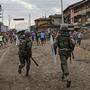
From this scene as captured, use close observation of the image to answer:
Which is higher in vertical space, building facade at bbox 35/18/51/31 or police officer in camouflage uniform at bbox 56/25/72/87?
building facade at bbox 35/18/51/31

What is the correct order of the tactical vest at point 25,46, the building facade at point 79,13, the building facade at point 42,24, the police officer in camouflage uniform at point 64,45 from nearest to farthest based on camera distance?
the police officer in camouflage uniform at point 64,45 → the tactical vest at point 25,46 → the building facade at point 79,13 → the building facade at point 42,24

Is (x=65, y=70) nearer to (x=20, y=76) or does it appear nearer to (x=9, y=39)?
(x=20, y=76)

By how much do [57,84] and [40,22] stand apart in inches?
3303

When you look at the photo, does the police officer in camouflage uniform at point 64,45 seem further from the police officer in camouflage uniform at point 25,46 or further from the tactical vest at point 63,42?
the police officer in camouflage uniform at point 25,46

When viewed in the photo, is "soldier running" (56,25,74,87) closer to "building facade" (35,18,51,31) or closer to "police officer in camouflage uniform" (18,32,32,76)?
"police officer in camouflage uniform" (18,32,32,76)

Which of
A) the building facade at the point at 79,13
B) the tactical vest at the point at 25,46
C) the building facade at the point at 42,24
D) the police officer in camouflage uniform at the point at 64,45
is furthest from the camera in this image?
the building facade at the point at 42,24

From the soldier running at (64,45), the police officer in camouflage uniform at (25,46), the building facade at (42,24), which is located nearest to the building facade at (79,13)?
the building facade at (42,24)

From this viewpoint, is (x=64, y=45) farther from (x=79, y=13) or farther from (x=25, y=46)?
(x=79, y=13)

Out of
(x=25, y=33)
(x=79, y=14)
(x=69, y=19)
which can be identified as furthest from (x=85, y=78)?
(x=69, y=19)

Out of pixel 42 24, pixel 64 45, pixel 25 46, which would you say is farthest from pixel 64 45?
pixel 42 24

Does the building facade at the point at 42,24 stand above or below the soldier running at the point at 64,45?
above

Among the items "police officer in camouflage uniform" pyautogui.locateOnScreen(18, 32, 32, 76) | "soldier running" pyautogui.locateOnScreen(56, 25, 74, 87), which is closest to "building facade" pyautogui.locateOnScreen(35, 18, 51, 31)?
"police officer in camouflage uniform" pyautogui.locateOnScreen(18, 32, 32, 76)

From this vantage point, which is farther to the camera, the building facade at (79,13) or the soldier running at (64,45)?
the building facade at (79,13)

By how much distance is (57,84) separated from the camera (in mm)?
12508
